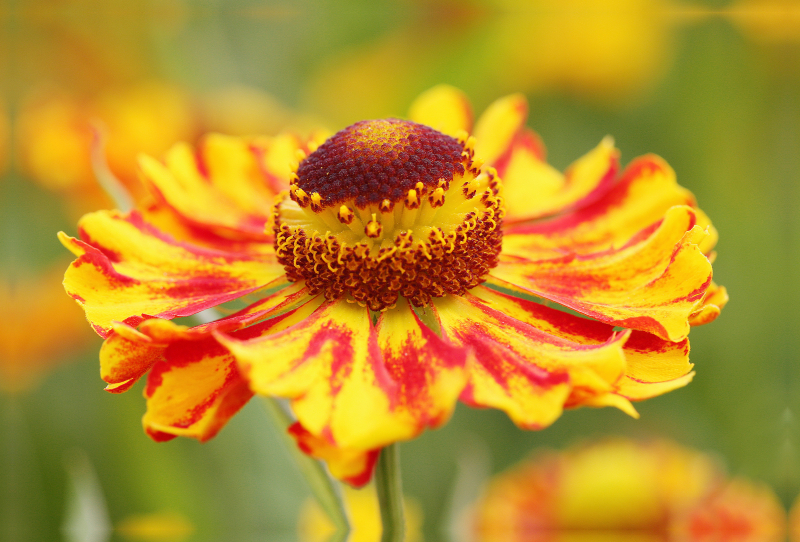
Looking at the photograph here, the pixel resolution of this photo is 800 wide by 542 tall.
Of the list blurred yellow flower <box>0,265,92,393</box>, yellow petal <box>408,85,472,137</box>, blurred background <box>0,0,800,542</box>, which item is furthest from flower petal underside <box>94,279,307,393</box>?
blurred yellow flower <box>0,265,92,393</box>

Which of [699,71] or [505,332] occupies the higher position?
[505,332]

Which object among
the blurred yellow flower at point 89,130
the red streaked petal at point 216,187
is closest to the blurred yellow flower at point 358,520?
the red streaked petal at point 216,187

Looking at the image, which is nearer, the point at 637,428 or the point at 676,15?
the point at 637,428

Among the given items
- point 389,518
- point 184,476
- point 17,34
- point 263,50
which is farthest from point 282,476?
point 17,34

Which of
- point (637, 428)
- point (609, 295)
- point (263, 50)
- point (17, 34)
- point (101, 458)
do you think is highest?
point (17, 34)

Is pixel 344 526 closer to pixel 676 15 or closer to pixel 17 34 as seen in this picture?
pixel 676 15

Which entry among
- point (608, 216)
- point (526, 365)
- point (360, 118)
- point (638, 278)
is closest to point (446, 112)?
point (608, 216)

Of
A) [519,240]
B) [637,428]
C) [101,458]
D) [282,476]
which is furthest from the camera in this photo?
[637,428]

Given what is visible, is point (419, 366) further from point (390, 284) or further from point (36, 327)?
point (36, 327)
